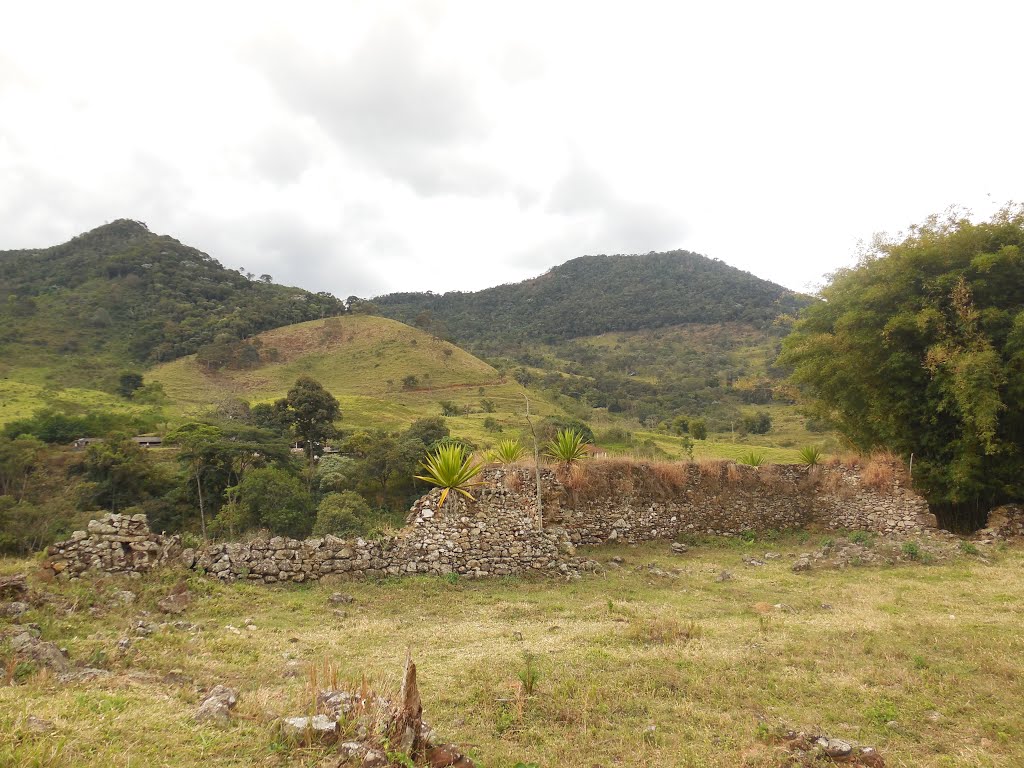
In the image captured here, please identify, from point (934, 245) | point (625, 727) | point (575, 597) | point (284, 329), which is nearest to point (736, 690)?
point (625, 727)

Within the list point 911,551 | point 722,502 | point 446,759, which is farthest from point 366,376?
point 446,759

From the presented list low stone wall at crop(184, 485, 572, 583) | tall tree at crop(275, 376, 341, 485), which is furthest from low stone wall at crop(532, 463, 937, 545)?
tall tree at crop(275, 376, 341, 485)

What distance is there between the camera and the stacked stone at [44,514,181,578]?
902cm

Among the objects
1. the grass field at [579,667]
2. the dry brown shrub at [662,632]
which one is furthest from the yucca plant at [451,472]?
the dry brown shrub at [662,632]

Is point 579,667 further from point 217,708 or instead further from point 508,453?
point 508,453

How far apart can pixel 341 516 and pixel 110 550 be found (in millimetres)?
10393

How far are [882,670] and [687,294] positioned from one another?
405 ft

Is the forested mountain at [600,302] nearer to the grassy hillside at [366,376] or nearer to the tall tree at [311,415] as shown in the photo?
the grassy hillside at [366,376]

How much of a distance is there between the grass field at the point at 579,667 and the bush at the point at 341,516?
8799 mm

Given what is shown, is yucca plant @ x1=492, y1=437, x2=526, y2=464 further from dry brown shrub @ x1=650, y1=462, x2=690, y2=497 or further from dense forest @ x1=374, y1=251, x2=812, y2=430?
dense forest @ x1=374, y1=251, x2=812, y2=430

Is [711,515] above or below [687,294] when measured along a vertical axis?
below

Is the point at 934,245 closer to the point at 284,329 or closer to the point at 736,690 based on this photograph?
the point at 736,690

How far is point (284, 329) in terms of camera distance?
82.6 metres

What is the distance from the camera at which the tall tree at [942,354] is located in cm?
1265
